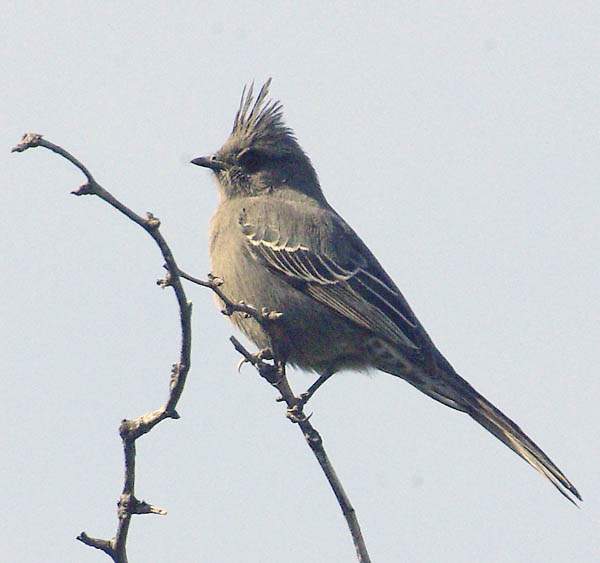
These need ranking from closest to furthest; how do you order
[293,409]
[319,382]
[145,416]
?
[145,416]
[293,409]
[319,382]

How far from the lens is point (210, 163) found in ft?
34.0

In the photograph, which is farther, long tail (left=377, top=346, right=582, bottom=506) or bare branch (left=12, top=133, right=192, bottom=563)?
long tail (left=377, top=346, right=582, bottom=506)

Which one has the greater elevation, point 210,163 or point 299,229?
point 210,163

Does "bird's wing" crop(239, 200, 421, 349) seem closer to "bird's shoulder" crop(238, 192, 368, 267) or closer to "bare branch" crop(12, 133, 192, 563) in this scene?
"bird's shoulder" crop(238, 192, 368, 267)

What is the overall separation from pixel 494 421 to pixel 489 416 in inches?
2.4

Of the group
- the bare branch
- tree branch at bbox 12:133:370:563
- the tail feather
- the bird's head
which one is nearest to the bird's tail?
the tail feather

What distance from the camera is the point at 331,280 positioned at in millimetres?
9148

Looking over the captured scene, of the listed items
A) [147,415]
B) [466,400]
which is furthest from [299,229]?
[147,415]

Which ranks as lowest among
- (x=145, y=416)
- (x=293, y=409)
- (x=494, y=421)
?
(x=145, y=416)

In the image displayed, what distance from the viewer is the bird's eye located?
33.7ft

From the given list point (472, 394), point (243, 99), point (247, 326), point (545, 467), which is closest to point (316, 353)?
point (247, 326)

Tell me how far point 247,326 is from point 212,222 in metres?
1.57

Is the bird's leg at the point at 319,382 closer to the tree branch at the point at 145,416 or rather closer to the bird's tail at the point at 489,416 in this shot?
the bird's tail at the point at 489,416

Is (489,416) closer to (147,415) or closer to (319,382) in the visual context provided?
(319,382)
